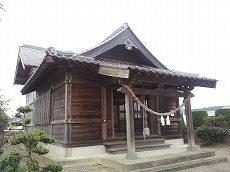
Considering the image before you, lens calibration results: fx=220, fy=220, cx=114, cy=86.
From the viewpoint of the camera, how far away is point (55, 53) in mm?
6969

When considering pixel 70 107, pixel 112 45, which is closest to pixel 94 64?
pixel 70 107

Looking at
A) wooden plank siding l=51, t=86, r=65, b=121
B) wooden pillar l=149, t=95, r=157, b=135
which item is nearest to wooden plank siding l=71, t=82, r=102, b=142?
wooden plank siding l=51, t=86, r=65, b=121

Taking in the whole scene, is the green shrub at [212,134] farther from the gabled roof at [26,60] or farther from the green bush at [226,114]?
the gabled roof at [26,60]

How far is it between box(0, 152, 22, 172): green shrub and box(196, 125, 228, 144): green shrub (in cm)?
1023

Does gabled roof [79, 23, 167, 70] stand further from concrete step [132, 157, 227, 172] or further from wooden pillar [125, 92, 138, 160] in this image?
concrete step [132, 157, 227, 172]

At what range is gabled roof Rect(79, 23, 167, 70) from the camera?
32.4 ft

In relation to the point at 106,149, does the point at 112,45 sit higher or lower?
higher

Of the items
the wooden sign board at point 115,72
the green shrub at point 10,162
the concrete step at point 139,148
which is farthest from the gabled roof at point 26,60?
the green shrub at point 10,162

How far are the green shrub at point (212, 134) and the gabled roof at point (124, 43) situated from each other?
4.37 metres

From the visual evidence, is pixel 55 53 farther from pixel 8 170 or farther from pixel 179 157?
pixel 179 157

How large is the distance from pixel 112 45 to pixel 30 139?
20.8 ft

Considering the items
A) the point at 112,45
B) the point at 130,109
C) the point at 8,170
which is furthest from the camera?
the point at 112,45

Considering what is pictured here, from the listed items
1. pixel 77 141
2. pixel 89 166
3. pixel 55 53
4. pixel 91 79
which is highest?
pixel 55 53

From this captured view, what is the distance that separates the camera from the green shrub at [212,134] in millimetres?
12289
